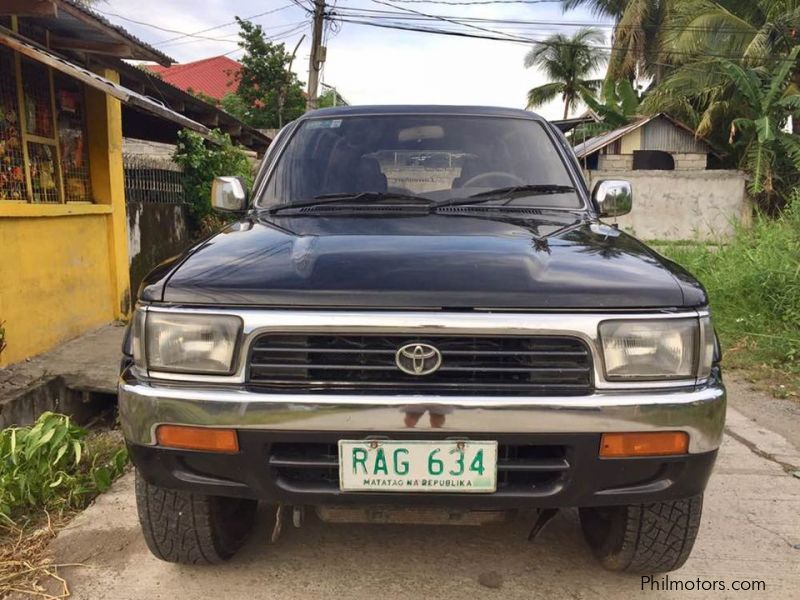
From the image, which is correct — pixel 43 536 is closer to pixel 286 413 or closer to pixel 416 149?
pixel 286 413

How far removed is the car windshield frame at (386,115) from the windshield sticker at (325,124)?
21mm

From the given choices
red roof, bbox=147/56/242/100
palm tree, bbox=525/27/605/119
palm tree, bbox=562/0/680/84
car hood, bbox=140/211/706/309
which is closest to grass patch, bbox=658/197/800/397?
car hood, bbox=140/211/706/309

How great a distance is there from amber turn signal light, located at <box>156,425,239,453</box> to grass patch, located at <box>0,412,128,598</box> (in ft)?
3.12

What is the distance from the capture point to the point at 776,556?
8.32 ft

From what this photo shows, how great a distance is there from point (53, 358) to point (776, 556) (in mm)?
5238

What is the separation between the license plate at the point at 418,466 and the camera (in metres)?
1.83

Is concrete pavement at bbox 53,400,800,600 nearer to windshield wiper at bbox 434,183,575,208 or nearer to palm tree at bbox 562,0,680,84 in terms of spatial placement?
windshield wiper at bbox 434,183,575,208

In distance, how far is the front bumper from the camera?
179 centimetres

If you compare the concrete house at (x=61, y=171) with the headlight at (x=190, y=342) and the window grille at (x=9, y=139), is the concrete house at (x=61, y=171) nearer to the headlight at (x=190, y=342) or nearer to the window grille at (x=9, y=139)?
the window grille at (x=9, y=139)

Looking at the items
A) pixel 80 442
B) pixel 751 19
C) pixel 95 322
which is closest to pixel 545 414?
pixel 80 442

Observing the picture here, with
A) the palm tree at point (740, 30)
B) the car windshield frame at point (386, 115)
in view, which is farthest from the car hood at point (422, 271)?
the palm tree at point (740, 30)

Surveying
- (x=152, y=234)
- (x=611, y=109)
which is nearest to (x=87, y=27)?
(x=152, y=234)

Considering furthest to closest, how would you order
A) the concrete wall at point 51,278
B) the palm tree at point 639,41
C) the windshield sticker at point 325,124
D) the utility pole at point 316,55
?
1. the palm tree at point 639,41
2. the utility pole at point 316,55
3. the concrete wall at point 51,278
4. the windshield sticker at point 325,124

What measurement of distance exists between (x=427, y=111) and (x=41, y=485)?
2530 millimetres
